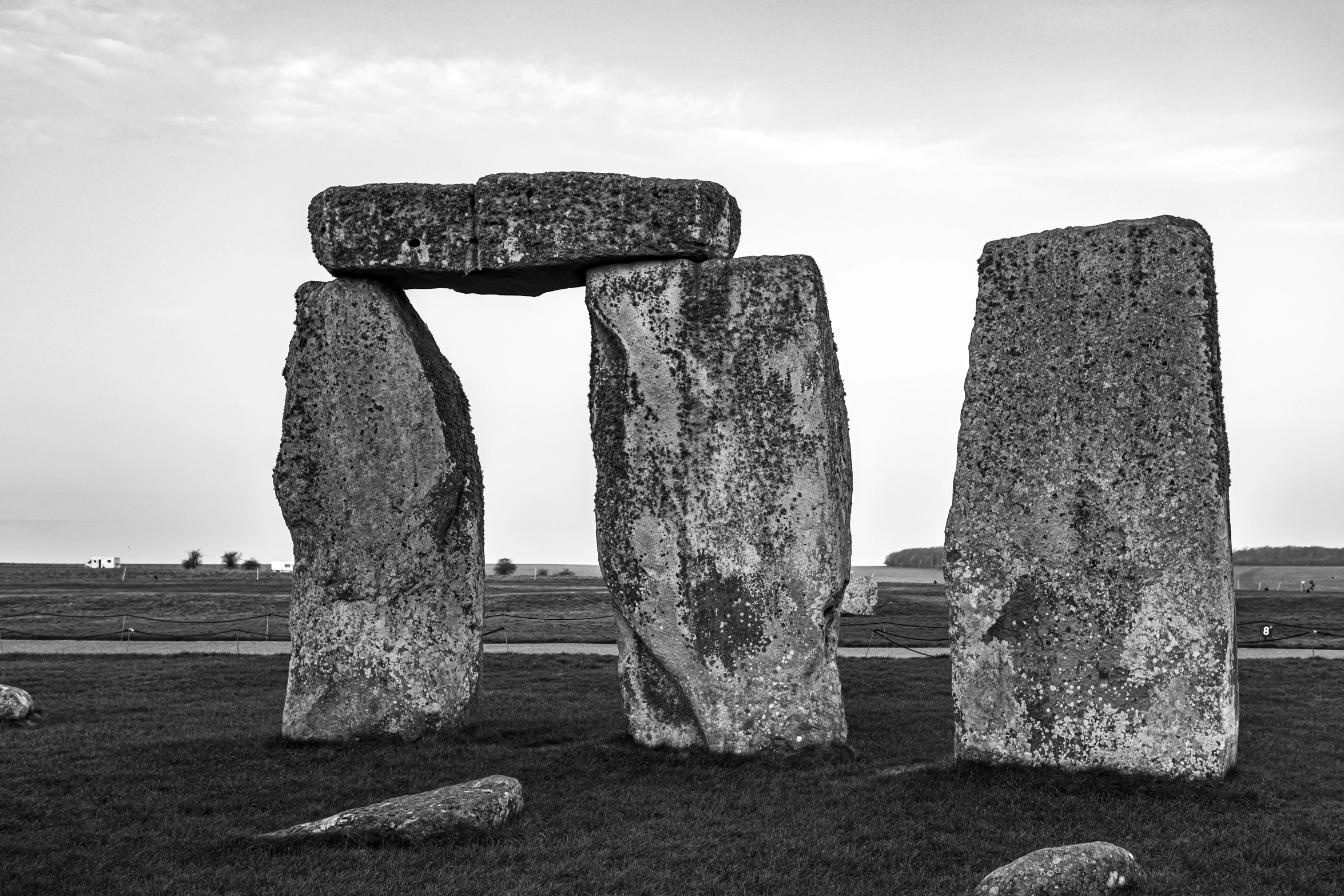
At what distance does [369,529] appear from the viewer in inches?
418

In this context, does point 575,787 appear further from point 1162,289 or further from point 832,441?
point 1162,289

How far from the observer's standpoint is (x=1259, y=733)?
423 inches

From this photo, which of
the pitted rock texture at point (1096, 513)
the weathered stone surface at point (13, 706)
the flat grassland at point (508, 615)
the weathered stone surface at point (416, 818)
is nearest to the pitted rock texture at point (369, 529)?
the weathered stone surface at point (13, 706)

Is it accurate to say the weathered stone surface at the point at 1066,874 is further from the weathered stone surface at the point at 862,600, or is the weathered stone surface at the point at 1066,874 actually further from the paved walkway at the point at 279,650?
the weathered stone surface at the point at 862,600

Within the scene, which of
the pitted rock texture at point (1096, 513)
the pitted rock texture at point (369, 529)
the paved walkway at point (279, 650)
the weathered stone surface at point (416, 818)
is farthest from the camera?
the paved walkway at point (279, 650)

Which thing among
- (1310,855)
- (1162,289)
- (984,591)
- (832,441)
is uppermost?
(1162,289)

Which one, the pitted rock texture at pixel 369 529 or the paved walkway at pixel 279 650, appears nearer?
the pitted rock texture at pixel 369 529

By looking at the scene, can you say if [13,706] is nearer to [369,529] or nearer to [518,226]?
[369,529]

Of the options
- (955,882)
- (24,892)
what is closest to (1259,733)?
(955,882)

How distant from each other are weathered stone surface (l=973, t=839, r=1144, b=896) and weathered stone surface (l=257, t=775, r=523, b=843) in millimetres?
2954

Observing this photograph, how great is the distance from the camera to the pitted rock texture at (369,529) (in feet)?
34.7

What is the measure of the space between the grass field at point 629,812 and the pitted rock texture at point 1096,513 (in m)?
0.42

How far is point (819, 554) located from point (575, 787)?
8.89 ft

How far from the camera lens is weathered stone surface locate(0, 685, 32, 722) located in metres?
11.4
